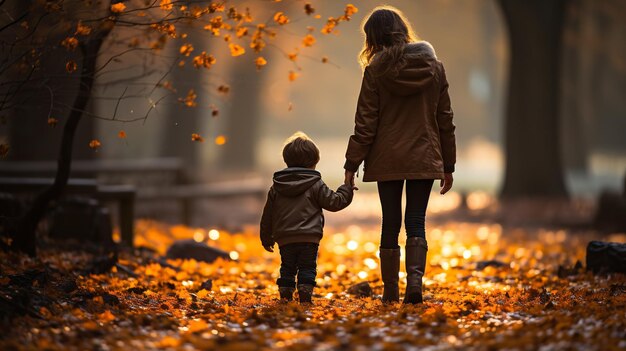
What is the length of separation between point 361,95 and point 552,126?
13.0m

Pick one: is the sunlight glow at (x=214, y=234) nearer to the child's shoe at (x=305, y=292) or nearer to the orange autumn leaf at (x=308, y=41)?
the orange autumn leaf at (x=308, y=41)

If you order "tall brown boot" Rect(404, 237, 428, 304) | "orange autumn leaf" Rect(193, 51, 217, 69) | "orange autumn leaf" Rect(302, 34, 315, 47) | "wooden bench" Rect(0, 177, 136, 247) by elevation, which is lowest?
"tall brown boot" Rect(404, 237, 428, 304)

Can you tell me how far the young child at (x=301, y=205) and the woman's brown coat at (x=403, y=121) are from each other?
0.25 metres

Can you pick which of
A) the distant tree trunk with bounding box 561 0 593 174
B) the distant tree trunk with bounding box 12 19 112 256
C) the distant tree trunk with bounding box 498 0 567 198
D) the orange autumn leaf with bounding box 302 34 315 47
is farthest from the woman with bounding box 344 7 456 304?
the distant tree trunk with bounding box 561 0 593 174

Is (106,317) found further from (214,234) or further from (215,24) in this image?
(214,234)

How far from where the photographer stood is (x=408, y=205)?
6.23m

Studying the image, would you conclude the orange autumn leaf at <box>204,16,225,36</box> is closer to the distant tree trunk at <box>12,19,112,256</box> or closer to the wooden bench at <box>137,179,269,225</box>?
the distant tree trunk at <box>12,19,112,256</box>

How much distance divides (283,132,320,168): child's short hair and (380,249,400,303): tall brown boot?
0.80 metres

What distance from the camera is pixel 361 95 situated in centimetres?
617

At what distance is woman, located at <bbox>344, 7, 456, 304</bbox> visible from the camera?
6.07 metres

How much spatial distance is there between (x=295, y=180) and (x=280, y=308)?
0.87m

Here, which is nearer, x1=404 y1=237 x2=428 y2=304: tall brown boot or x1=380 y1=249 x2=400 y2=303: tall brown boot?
x1=404 y1=237 x2=428 y2=304: tall brown boot

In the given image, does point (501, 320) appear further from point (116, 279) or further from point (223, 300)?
point (116, 279)

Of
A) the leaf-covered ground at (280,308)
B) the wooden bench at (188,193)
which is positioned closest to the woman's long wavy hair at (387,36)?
the leaf-covered ground at (280,308)
